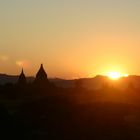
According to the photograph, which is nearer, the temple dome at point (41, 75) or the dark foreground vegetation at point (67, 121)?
the dark foreground vegetation at point (67, 121)

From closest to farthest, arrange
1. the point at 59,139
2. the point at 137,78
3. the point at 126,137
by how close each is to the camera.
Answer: the point at 59,139 → the point at 126,137 → the point at 137,78

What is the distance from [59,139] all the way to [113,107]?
46.6ft

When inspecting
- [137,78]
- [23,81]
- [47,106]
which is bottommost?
[47,106]

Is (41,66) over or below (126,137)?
over

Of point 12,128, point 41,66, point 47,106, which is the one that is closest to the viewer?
→ point 12,128

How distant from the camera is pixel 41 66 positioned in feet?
223

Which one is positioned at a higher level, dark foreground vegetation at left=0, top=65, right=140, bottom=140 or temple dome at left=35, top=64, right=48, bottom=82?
temple dome at left=35, top=64, right=48, bottom=82

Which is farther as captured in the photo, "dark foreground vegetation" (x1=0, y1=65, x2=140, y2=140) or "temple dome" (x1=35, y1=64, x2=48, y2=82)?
"temple dome" (x1=35, y1=64, x2=48, y2=82)

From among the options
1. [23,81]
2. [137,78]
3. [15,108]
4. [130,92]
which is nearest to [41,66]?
[23,81]

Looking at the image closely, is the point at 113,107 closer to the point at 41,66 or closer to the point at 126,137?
the point at 126,137

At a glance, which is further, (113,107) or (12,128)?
(113,107)

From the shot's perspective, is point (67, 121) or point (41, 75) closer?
point (67, 121)

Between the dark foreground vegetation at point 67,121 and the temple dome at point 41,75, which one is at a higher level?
the temple dome at point 41,75

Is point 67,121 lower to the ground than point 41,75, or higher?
lower
